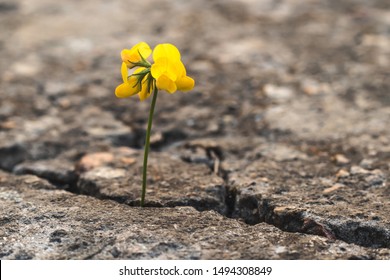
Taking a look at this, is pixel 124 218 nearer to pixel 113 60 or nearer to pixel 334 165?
pixel 334 165

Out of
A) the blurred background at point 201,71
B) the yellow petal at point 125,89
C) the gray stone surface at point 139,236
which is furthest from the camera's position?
the blurred background at point 201,71

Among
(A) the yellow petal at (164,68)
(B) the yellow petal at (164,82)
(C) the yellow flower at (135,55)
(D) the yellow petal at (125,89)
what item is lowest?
(D) the yellow petal at (125,89)

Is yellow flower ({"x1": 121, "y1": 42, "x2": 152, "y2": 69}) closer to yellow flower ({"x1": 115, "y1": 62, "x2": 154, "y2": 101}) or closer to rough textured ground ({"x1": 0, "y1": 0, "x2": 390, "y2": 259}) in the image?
yellow flower ({"x1": 115, "y1": 62, "x2": 154, "y2": 101})

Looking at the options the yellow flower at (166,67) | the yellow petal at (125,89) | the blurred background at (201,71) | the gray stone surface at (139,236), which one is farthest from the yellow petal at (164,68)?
the blurred background at (201,71)

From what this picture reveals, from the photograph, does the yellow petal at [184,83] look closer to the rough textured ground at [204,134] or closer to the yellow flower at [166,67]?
the yellow flower at [166,67]

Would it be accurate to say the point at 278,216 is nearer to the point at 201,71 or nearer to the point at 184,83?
the point at 184,83

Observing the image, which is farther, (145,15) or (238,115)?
(145,15)

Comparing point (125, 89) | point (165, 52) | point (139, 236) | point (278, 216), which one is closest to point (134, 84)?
point (125, 89)
